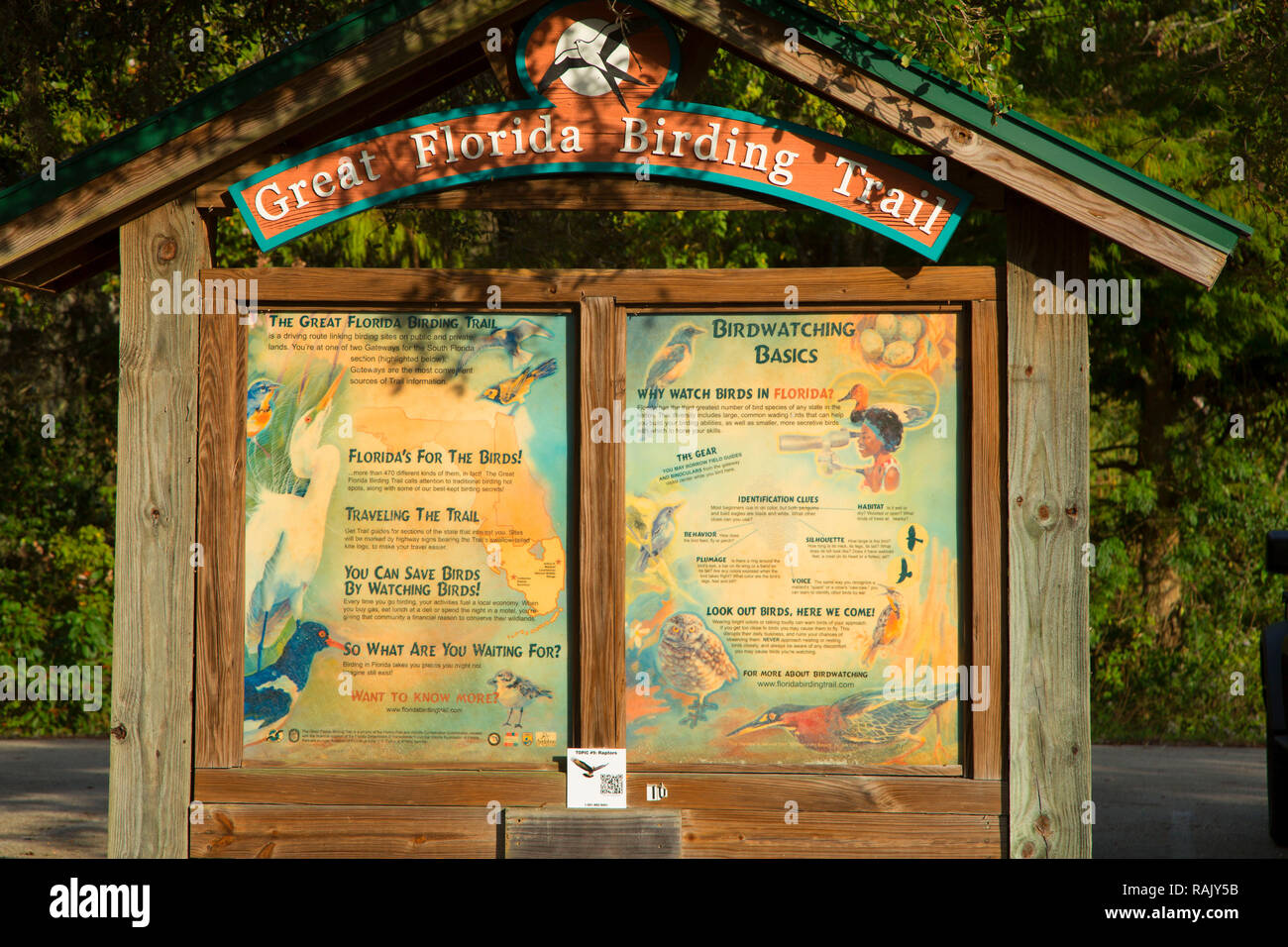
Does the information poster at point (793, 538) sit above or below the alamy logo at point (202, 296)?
below

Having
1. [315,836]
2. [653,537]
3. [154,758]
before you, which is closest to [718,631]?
[653,537]

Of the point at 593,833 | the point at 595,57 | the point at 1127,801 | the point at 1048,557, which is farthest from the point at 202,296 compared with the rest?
the point at 1127,801

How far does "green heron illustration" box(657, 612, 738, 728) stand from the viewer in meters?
4.98

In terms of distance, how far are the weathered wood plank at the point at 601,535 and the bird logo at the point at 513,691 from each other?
8.4 inches

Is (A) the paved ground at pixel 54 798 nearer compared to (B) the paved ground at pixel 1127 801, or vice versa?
(B) the paved ground at pixel 1127 801

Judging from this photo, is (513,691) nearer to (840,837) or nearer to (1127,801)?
(840,837)

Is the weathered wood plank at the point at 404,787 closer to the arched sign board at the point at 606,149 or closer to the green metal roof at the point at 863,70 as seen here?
the arched sign board at the point at 606,149

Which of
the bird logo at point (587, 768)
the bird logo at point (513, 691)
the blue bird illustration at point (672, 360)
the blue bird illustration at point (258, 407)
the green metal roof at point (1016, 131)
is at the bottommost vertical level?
the bird logo at point (587, 768)

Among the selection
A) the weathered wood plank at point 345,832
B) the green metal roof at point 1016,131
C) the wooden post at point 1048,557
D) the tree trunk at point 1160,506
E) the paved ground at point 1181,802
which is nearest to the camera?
the green metal roof at point 1016,131

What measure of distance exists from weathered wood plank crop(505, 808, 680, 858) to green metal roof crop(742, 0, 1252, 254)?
2.98 metres

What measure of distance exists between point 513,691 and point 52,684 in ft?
30.4

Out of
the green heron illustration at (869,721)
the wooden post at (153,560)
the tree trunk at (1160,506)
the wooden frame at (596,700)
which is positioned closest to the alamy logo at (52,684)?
the wooden post at (153,560)

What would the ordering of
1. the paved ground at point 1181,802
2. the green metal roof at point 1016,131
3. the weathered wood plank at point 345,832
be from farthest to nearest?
the paved ground at point 1181,802 < the weathered wood plank at point 345,832 < the green metal roof at point 1016,131

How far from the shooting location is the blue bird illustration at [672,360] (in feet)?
16.6
